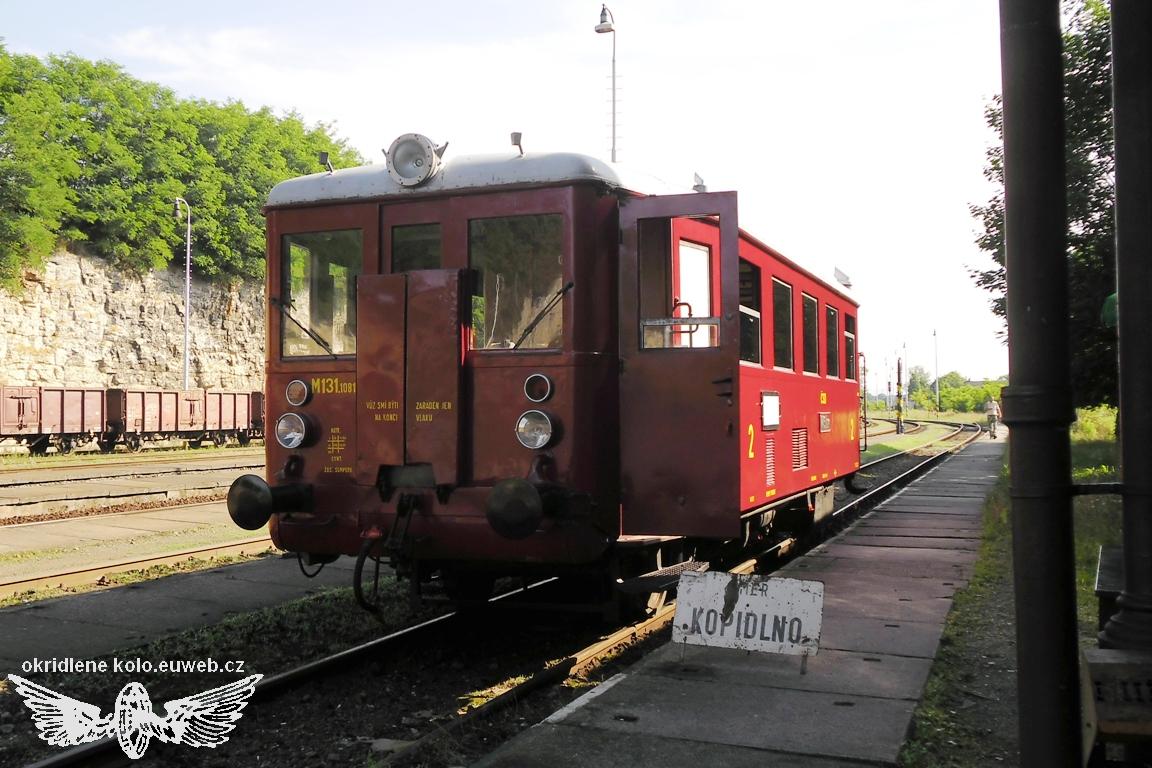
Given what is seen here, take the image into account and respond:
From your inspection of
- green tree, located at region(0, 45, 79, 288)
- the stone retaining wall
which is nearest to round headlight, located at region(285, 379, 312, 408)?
green tree, located at region(0, 45, 79, 288)

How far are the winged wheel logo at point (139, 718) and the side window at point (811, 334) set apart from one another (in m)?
5.83

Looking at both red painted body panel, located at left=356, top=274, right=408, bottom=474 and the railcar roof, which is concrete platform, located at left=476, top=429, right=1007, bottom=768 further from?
the railcar roof

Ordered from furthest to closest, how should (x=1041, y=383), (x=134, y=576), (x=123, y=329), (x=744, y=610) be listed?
(x=123, y=329) < (x=134, y=576) < (x=744, y=610) < (x=1041, y=383)

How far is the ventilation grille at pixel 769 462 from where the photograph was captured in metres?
7.58

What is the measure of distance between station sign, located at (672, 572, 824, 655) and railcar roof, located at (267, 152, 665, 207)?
256 centimetres

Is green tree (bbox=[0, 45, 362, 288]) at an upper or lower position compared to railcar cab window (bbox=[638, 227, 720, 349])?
upper

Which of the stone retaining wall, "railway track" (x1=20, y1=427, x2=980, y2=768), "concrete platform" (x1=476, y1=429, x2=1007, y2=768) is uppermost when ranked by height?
the stone retaining wall

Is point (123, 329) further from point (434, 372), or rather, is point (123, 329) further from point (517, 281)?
point (517, 281)

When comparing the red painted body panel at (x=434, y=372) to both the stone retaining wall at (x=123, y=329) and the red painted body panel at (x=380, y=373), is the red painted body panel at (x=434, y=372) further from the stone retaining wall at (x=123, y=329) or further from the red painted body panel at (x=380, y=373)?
the stone retaining wall at (x=123, y=329)

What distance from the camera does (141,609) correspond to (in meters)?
7.97

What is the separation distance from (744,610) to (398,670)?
2201 mm

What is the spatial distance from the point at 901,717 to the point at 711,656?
1465mm

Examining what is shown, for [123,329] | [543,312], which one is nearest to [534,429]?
[543,312]

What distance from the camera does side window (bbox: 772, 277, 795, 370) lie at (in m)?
8.17
